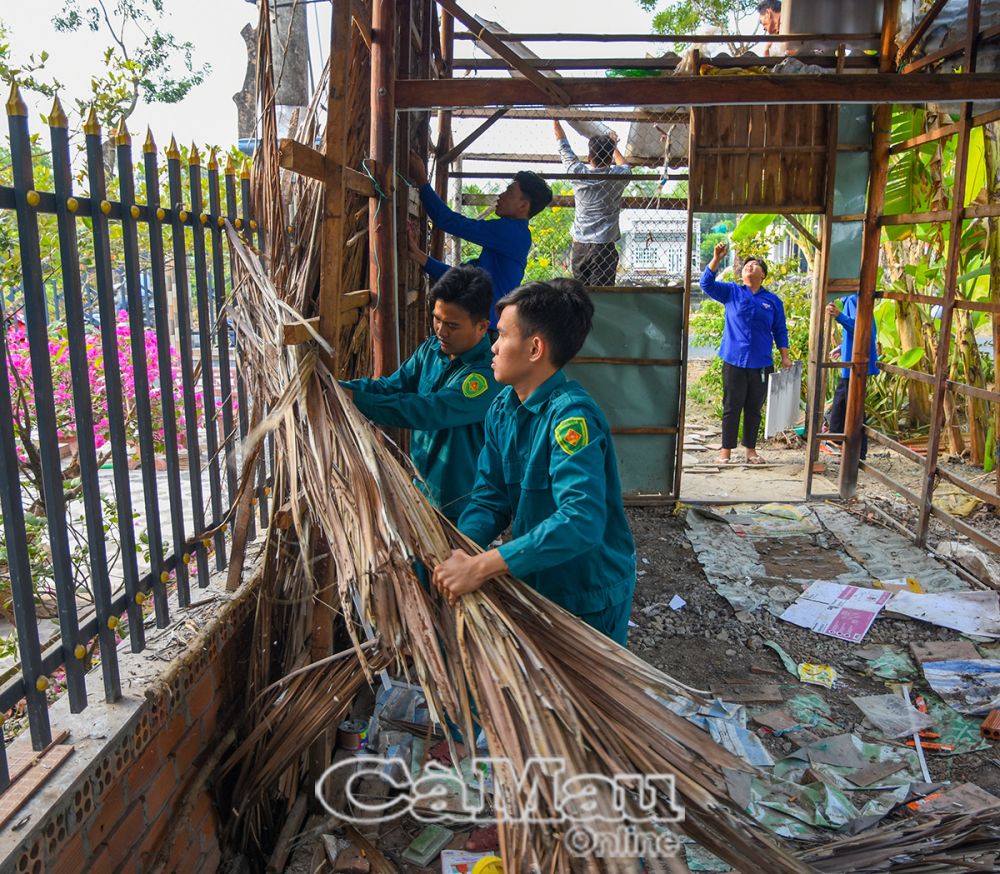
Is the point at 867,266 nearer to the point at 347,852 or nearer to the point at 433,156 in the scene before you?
the point at 433,156

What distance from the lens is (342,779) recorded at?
264 cm

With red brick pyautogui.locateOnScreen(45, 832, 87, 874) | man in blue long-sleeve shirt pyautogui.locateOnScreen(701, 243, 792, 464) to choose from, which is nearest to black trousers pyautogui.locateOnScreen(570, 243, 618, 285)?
man in blue long-sleeve shirt pyautogui.locateOnScreen(701, 243, 792, 464)

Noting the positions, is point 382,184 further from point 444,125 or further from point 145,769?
point 444,125

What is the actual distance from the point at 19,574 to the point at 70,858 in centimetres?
52

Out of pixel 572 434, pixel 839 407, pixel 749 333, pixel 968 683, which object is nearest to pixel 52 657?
pixel 572 434

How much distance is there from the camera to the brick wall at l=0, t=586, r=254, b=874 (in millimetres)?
1569

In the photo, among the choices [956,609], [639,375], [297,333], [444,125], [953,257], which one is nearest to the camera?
[297,333]

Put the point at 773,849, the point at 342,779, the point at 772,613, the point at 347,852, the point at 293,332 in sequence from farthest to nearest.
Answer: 1. the point at 772,613
2. the point at 342,779
3. the point at 347,852
4. the point at 293,332
5. the point at 773,849

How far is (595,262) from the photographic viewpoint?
5.91 meters

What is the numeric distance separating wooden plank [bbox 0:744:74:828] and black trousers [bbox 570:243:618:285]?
474cm

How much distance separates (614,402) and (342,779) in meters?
3.72

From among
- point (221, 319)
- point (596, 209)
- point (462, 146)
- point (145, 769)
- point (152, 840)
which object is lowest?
point (152, 840)

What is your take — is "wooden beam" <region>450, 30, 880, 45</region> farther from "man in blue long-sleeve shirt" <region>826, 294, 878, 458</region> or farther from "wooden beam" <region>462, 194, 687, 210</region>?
"man in blue long-sleeve shirt" <region>826, 294, 878, 458</region>

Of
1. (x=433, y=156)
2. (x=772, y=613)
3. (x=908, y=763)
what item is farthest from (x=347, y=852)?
(x=433, y=156)
